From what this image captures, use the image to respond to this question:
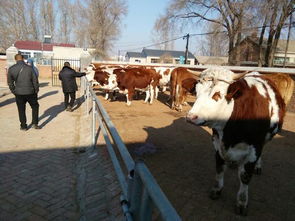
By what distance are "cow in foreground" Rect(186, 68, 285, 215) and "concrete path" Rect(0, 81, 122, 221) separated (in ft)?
5.38

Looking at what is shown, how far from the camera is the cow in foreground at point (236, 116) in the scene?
2.96 m

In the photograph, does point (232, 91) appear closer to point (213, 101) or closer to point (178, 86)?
point (213, 101)

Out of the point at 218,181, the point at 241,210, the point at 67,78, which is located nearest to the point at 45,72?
the point at 67,78

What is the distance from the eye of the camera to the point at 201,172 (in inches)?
179

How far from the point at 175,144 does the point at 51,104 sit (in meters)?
7.21

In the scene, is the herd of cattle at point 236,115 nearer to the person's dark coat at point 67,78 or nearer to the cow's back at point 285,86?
the cow's back at point 285,86

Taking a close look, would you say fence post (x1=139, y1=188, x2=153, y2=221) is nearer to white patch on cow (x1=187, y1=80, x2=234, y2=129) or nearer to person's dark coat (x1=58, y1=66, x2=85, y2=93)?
white patch on cow (x1=187, y1=80, x2=234, y2=129)

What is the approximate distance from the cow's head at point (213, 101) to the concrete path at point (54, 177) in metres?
1.65

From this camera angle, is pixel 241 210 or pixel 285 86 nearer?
pixel 241 210

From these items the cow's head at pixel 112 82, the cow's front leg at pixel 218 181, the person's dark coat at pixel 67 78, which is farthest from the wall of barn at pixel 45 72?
the cow's front leg at pixel 218 181

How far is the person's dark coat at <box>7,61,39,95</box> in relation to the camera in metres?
6.61

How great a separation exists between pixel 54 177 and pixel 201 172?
2598mm

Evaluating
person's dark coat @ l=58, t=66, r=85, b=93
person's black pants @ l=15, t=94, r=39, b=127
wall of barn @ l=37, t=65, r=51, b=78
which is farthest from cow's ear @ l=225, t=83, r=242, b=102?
wall of barn @ l=37, t=65, r=51, b=78

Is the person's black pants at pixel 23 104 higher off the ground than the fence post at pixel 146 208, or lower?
lower
